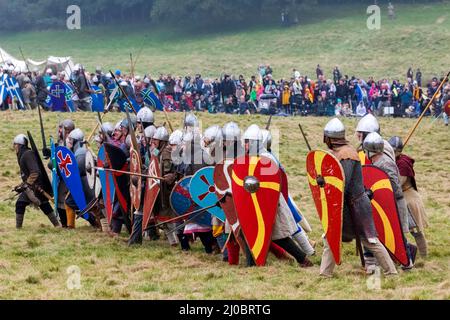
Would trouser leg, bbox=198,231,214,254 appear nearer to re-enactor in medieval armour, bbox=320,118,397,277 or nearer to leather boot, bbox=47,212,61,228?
re-enactor in medieval armour, bbox=320,118,397,277

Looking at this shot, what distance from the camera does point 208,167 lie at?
372 inches

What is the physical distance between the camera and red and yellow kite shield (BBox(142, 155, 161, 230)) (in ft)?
32.7

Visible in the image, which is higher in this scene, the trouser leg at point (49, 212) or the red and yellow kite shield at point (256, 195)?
the red and yellow kite shield at point (256, 195)

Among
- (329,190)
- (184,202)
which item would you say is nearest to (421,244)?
(329,190)

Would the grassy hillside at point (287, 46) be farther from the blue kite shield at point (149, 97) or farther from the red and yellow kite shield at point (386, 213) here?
the red and yellow kite shield at point (386, 213)

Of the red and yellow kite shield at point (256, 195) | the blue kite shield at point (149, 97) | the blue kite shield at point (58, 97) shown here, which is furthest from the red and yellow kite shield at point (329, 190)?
the blue kite shield at point (58, 97)

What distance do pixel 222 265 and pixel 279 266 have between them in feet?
1.84

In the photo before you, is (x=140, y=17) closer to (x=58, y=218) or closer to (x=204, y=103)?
(x=204, y=103)

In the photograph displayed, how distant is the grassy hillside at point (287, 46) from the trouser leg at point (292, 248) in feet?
93.8

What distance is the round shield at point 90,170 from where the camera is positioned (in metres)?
11.2

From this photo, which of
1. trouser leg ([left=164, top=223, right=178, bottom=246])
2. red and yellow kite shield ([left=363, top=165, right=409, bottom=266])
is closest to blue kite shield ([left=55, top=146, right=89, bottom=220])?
trouser leg ([left=164, top=223, right=178, bottom=246])

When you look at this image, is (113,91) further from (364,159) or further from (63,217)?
(364,159)

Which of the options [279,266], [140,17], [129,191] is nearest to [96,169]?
[129,191]

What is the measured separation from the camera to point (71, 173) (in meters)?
11.5
